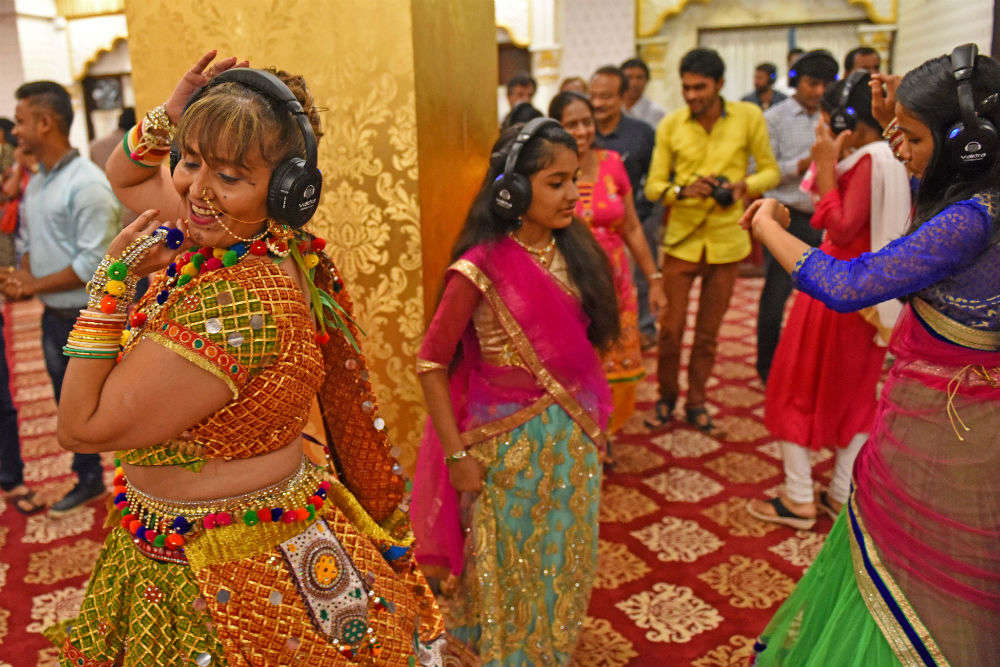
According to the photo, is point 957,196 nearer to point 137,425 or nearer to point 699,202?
point 137,425

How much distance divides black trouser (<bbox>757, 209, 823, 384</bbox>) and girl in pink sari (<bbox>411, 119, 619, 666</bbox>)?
258cm

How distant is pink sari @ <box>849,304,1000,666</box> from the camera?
1.63 metres

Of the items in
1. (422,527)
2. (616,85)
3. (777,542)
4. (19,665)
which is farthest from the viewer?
(616,85)

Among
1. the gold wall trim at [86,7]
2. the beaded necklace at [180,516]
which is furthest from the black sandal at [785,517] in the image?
the gold wall trim at [86,7]

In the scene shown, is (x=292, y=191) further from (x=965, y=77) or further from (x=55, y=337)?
(x=55, y=337)

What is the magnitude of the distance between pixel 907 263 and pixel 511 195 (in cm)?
88

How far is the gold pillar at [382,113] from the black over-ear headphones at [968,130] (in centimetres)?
142

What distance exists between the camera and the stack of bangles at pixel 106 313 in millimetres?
1133

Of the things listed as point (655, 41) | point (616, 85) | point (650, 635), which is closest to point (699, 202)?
point (616, 85)

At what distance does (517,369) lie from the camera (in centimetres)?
205

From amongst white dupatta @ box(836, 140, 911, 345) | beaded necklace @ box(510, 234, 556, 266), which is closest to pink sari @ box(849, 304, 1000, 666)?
beaded necklace @ box(510, 234, 556, 266)

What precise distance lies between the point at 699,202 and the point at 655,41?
19.9 feet

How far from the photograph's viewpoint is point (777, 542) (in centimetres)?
303

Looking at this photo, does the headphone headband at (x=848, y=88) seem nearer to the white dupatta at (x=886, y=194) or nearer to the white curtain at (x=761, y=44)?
the white dupatta at (x=886, y=194)
